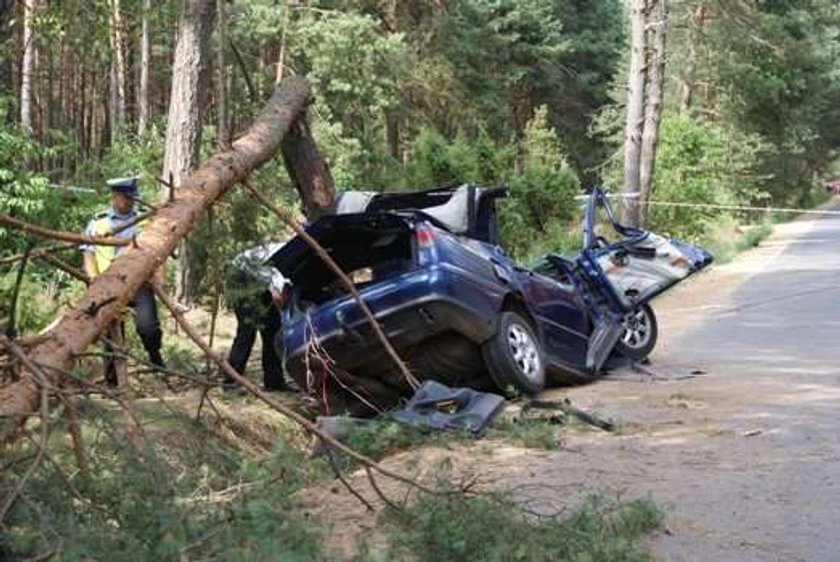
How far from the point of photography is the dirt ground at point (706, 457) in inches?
210

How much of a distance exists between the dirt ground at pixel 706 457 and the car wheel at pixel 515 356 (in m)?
0.45

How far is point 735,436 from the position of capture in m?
7.63

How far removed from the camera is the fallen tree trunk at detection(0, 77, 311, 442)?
3939 millimetres

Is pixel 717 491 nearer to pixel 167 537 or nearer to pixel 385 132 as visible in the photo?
pixel 167 537

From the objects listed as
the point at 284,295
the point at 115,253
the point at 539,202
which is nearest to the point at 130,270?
the point at 115,253

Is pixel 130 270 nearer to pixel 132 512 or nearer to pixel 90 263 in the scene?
pixel 132 512

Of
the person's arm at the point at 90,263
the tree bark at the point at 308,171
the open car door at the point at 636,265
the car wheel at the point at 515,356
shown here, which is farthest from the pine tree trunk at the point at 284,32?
the car wheel at the point at 515,356

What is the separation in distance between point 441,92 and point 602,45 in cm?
1461

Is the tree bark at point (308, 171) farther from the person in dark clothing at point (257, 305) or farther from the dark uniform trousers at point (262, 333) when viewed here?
the dark uniform trousers at point (262, 333)

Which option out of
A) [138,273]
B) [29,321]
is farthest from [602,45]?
[138,273]

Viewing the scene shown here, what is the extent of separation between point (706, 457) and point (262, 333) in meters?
4.72

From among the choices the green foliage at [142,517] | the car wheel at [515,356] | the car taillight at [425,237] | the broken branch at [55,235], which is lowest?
the car wheel at [515,356]

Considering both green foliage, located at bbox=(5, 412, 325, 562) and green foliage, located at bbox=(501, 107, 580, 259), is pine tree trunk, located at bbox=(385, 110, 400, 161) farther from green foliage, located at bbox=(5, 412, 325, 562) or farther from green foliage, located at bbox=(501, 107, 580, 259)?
green foliage, located at bbox=(5, 412, 325, 562)

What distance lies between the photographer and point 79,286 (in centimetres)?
1077
